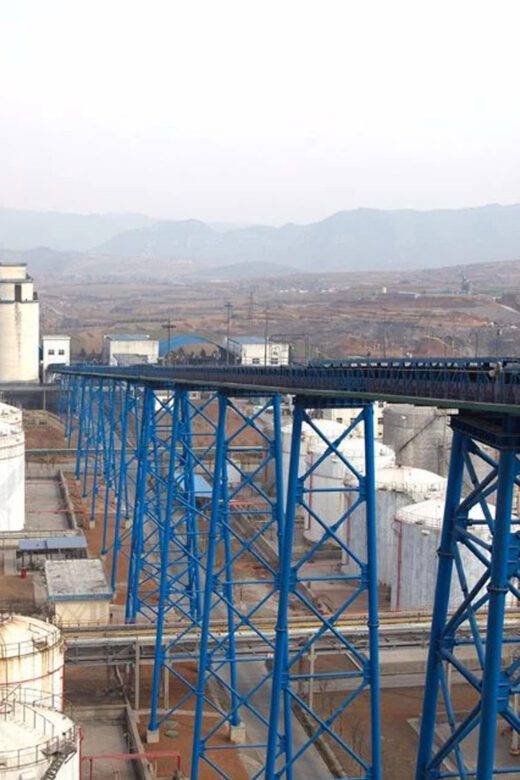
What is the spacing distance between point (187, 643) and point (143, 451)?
5.73 m

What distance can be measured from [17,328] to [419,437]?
3291 cm

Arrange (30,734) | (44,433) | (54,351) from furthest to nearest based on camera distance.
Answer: (54,351)
(44,433)
(30,734)

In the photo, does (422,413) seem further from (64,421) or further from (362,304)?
(362,304)

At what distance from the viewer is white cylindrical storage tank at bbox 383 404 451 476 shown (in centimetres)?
5319

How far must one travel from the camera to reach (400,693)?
2966 centimetres

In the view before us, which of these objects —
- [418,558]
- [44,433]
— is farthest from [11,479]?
[44,433]

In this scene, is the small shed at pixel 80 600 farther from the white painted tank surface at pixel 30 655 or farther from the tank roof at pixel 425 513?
the white painted tank surface at pixel 30 655

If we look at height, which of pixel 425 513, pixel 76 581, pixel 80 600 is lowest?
pixel 80 600

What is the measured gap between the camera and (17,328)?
77.4 meters

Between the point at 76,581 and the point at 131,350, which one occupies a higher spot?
the point at 131,350

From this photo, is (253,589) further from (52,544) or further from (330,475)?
(52,544)

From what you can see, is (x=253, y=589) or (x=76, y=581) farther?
(x=253, y=589)

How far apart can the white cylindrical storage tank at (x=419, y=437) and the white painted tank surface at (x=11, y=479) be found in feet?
53.1

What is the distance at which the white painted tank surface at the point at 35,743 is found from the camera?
51.0 ft
